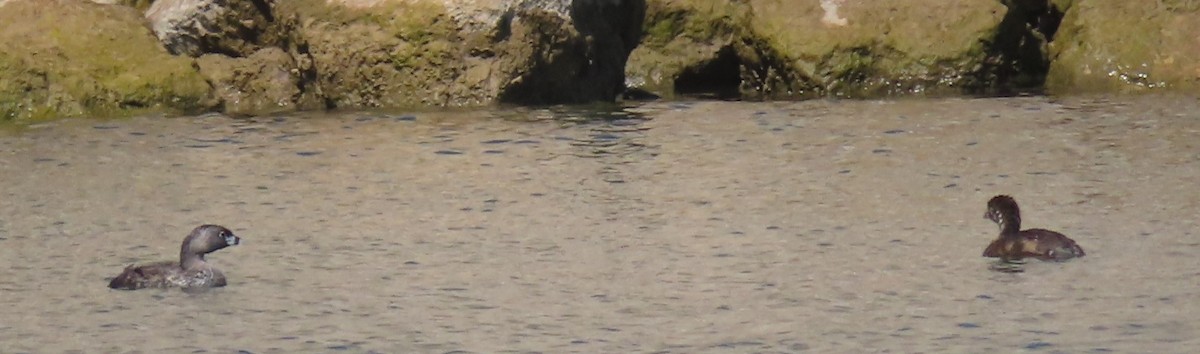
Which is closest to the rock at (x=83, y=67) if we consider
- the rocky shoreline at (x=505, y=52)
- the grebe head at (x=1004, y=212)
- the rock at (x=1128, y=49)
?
the rocky shoreline at (x=505, y=52)

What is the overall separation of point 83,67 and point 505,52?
4162 mm

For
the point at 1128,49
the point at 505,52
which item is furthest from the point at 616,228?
the point at 1128,49

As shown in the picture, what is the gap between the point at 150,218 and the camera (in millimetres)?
15719

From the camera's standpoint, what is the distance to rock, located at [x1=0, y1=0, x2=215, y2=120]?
2173 centimetres

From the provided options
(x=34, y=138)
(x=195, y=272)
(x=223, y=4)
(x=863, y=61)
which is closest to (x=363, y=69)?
(x=223, y=4)

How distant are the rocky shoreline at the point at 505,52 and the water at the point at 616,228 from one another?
0.88 meters

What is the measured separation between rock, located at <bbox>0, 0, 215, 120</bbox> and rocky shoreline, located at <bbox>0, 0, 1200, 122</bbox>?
1 cm

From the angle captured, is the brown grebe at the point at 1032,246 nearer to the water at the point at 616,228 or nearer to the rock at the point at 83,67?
the water at the point at 616,228

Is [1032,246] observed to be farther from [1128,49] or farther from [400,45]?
[1128,49]

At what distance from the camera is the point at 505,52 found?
22484mm

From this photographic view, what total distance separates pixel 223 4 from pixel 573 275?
10746 millimetres

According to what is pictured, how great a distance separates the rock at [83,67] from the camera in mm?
21734

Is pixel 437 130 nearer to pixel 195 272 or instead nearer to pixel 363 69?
→ pixel 363 69

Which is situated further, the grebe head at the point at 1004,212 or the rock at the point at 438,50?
the rock at the point at 438,50
